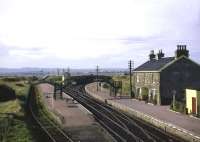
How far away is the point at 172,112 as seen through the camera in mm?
47406

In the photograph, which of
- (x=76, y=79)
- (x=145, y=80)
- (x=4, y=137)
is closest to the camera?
(x=4, y=137)

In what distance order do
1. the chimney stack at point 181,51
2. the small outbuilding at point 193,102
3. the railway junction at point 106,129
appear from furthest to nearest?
the chimney stack at point 181,51 → the small outbuilding at point 193,102 → the railway junction at point 106,129

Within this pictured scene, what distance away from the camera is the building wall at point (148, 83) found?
57.7m

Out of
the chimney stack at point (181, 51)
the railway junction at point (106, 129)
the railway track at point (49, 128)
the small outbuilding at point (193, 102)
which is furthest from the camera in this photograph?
the chimney stack at point (181, 51)

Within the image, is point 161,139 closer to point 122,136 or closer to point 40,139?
point 122,136

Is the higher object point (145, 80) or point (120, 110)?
point (145, 80)

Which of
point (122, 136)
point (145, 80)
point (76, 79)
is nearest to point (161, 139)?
point (122, 136)

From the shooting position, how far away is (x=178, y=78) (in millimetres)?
57594

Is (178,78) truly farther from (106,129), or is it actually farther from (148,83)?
(106,129)

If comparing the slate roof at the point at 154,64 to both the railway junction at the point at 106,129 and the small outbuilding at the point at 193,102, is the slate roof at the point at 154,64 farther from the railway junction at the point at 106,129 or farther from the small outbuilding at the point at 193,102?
the small outbuilding at the point at 193,102

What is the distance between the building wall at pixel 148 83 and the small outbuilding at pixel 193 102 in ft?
37.1

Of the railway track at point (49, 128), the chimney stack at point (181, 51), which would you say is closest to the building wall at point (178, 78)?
the chimney stack at point (181, 51)

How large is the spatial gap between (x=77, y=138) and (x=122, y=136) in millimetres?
4248

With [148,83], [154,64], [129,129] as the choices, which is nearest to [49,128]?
[129,129]
